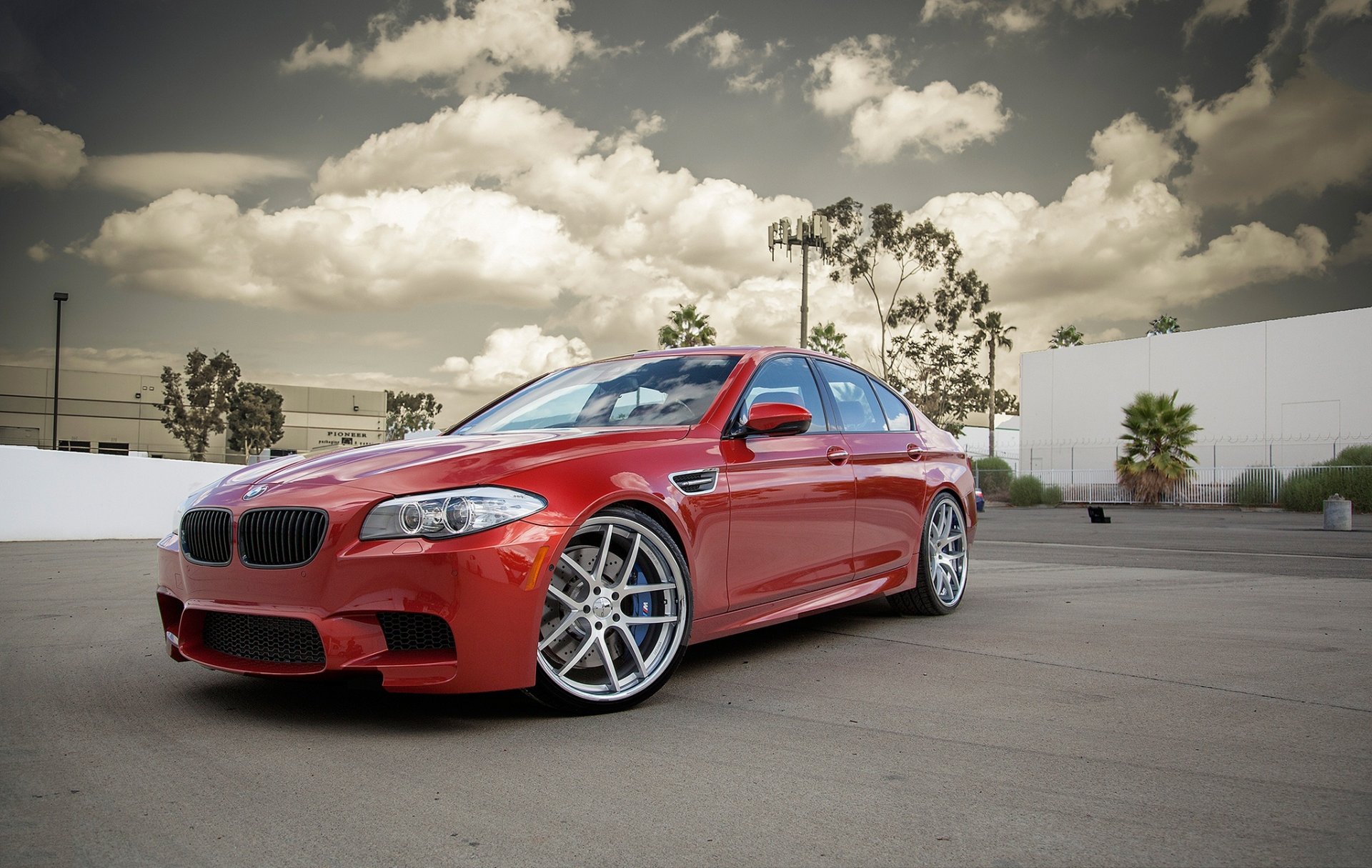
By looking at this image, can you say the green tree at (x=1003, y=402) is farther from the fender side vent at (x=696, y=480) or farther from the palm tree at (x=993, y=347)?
the fender side vent at (x=696, y=480)

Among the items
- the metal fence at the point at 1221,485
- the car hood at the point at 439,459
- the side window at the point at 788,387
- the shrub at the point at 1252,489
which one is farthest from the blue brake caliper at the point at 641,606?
the shrub at the point at 1252,489

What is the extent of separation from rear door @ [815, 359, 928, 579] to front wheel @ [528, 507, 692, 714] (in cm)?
161

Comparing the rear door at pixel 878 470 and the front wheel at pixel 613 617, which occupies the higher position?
the rear door at pixel 878 470

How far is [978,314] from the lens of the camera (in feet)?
151

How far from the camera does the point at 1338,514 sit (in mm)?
18312

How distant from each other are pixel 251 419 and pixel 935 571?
72.8 meters

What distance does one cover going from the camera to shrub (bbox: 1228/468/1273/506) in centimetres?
3177

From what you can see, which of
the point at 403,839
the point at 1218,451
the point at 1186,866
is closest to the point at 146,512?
the point at 403,839

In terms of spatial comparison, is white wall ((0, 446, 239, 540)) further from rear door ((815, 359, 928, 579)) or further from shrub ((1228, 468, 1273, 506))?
shrub ((1228, 468, 1273, 506))

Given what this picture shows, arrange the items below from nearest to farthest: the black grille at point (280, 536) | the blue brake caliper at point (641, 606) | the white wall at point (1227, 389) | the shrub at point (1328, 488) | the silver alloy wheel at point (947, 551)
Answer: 1. the black grille at point (280, 536)
2. the blue brake caliper at point (641, 606)
3. the silver alloy wheel at point (947, 551)
4. the shrub at point (1328, 488)
5. the white wall at point (1227, 389)

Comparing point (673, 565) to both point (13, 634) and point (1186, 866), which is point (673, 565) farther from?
point (13, 634)

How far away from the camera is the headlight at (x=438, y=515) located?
351 centimetres

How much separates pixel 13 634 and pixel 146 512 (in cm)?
1133

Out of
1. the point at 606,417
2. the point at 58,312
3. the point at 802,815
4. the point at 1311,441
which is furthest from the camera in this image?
the point at 1311,441
